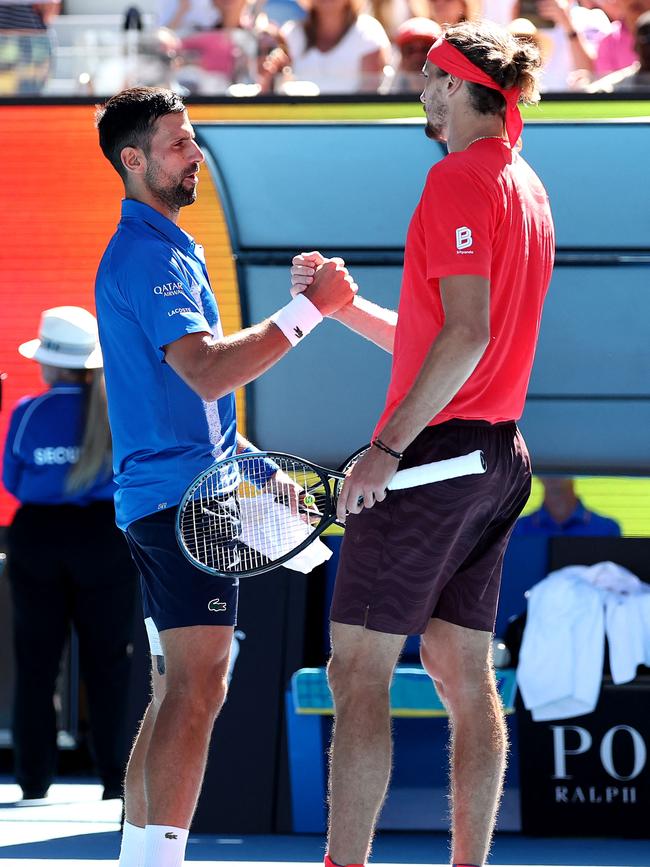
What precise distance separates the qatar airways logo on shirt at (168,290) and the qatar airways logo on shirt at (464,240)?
24.4 inches

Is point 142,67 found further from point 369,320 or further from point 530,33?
point 369,320

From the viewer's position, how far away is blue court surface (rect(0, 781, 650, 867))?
4.31 metres

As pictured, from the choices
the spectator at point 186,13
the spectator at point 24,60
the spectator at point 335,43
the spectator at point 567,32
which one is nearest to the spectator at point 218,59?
the spectator at point 335,43

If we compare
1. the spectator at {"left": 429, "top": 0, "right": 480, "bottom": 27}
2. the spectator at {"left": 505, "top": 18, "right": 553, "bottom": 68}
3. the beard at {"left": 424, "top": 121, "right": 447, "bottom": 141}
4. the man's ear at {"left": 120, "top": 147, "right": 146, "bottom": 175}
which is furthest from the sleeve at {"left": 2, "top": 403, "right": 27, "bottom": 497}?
the spectator at {"left": 429, "top": 0, "right": 480, "bottom": 27}

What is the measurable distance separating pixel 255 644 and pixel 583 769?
1.19 m

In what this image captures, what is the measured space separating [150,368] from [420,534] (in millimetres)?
705

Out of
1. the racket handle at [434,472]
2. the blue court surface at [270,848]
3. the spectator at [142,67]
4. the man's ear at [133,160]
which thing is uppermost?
the spectator at [142,67]

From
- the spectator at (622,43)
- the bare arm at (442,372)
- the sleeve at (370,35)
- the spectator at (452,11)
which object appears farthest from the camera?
the sleeve at (370,35)

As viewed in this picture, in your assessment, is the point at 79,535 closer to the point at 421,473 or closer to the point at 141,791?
the point at 141,791

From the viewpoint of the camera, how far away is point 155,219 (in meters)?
3.19

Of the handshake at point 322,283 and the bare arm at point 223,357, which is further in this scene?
the handshake at point 322,283

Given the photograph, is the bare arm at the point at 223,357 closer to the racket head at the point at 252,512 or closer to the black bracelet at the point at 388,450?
the racket head at the point at 252,512

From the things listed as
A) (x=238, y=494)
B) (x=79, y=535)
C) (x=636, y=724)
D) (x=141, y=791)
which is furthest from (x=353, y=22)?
(x=141, y=791)

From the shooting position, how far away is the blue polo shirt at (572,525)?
18.7ft
